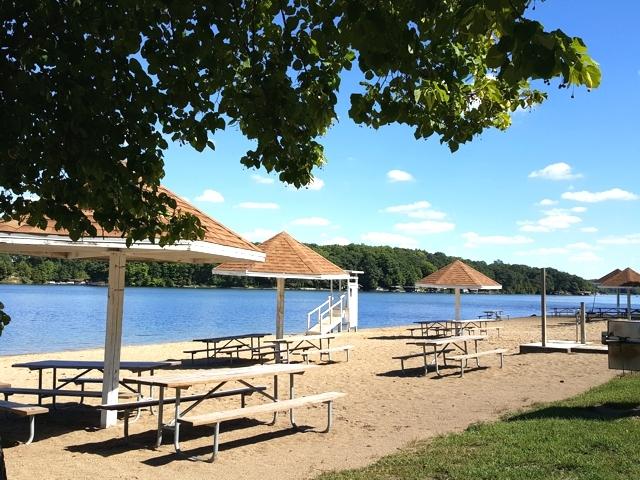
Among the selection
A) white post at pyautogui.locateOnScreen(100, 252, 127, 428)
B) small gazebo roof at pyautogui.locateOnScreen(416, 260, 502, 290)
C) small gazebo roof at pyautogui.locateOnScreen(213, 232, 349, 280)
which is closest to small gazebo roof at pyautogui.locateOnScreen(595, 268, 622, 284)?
small gazebo roof at pyautogui.locateOnScreen(416, 260, 502, 290)

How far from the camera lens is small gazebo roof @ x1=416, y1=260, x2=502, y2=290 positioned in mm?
24312

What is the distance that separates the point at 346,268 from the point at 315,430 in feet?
297

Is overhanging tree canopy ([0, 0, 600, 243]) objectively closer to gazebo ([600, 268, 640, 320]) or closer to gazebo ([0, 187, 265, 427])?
gazebo ([0, 187, 265, 427])

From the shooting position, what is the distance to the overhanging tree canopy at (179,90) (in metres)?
3.61

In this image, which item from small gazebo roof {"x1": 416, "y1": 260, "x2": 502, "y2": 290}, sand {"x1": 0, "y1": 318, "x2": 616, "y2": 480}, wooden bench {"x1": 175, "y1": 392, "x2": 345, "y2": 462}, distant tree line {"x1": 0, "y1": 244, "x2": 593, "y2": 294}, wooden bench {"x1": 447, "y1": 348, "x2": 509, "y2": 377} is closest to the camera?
sand {"x1": 0, "y1": 318, "x2": 616, "y2": 480}

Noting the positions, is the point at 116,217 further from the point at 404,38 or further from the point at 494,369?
the point at 494,369

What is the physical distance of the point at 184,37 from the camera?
3842 millimetres

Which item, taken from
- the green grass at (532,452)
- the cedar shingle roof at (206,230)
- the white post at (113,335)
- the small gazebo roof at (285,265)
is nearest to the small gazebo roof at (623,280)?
the small gazebo roof at (285,265)

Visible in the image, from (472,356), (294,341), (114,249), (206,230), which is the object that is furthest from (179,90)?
(294,341)

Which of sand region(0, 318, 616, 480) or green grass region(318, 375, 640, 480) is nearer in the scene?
green grass region(318, 375, 640, 480)

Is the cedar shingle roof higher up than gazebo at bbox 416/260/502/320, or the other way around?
the cedar shingle roof

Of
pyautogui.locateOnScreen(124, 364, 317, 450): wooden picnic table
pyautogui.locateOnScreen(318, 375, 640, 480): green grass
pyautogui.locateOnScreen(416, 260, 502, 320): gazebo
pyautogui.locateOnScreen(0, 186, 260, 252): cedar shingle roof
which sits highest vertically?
pyautogui.locateOnScreen(0, 186, 260, 252): cedar shingle roof

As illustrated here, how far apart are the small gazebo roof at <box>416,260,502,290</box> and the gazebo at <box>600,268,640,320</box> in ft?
33.0

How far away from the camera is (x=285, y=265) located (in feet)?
54.6
